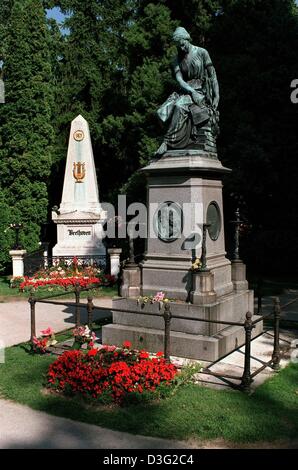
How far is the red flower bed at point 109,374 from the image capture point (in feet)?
22.1

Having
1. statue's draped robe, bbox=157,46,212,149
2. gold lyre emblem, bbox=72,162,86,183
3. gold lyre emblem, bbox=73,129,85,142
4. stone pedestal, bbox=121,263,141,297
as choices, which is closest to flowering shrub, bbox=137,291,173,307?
stone pedestal, bbox=121,263,141,297

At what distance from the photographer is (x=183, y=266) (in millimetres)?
9141

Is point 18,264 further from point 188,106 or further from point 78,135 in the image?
point 188,106

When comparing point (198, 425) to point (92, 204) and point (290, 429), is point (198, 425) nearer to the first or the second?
point (290, 429)

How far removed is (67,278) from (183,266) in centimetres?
931

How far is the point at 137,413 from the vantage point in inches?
248

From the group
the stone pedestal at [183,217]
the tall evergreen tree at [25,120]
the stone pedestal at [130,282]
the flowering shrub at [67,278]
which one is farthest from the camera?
the tall evergreen tree at [25,120]

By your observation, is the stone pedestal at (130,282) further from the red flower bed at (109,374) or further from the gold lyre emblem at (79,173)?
the gold lyre emblem at (79,173)

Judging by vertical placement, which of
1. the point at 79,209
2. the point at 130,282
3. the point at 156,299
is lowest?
the point at 156,299

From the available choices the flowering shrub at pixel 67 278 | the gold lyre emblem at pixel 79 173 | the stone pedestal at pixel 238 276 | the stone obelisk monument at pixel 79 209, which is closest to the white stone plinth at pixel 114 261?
the flowering shrub at pixel 67 278

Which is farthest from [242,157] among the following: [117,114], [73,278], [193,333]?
[193,333]

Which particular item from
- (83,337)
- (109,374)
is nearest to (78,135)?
(83,337)

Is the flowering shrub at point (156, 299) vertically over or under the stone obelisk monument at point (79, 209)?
under

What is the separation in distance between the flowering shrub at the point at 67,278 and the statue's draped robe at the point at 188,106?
7.98 meters
